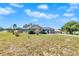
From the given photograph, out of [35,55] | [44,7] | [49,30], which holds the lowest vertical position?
[35,55]

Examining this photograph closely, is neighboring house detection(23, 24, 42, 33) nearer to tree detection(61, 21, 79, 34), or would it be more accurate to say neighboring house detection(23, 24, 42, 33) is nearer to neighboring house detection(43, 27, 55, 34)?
neighboring house detection(43, 27, 55, 34)

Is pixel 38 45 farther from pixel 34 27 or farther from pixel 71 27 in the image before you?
pixel 71 27

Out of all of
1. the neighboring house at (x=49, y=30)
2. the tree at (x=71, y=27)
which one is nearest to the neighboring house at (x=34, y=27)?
the neighboring house at (x=49, y=30)

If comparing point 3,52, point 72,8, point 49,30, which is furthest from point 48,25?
point 3,52

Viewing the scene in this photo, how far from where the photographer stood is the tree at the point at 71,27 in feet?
14.9

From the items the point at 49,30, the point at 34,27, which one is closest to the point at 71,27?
Answer: the point at 49,30

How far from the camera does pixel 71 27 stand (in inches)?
181

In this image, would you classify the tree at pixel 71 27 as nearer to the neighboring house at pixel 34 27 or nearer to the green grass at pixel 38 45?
the green grass at pixel 38 45

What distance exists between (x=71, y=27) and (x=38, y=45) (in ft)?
1.60

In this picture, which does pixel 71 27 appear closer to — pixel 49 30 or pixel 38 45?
pixel 49 30

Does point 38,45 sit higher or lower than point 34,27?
lower

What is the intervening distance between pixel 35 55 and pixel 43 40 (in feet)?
0.74

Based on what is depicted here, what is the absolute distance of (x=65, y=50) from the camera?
4539 millimetres

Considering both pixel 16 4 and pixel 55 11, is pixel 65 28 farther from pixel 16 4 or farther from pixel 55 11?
pixel 16 4
